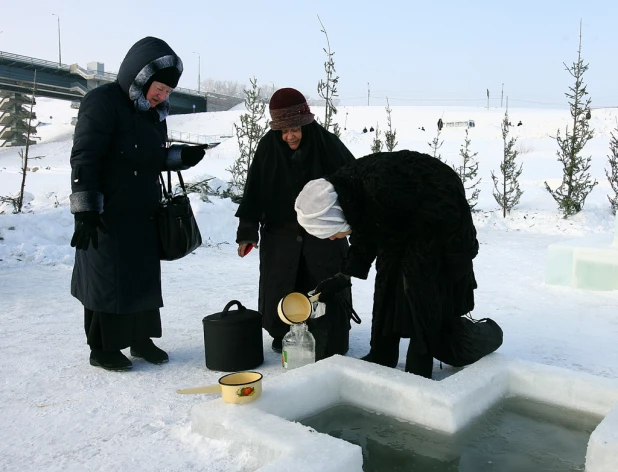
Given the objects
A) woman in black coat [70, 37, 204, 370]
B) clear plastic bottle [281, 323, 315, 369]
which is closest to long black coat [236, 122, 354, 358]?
clear plastic bottle [281, 323, 315, 369]

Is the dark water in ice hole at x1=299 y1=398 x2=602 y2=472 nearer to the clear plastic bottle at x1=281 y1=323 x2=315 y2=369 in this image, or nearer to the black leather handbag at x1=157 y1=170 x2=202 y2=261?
the clear plastic bottle at x1=281 y1=323 x2=315 y2=369

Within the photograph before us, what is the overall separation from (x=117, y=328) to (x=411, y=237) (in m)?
1.82

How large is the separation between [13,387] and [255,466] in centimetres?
172

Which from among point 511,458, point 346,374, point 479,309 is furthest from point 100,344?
point 479,309

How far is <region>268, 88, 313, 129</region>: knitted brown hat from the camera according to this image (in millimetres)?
3492

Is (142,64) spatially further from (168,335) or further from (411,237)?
(168,335)

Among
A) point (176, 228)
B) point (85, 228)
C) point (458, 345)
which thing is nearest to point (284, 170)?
point (176, 228)

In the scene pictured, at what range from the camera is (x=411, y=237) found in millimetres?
3018

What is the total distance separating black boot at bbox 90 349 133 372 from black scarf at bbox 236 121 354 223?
1.13 m

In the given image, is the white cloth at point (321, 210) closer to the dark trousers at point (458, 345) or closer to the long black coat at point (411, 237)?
the long black coat at point (411, 237)

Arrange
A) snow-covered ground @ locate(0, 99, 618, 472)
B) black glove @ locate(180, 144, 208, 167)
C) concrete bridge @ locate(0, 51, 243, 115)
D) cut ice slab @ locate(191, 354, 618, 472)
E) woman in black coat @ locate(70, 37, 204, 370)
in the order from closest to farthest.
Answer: cut ice slab @ locate(191, 354, 618, 472)
snow-covered ground @ locate(0, 99, 618, 472)
woman in black coat @ locate(70, 37, 204, 370)
black glove @ locate(180, 144, 208, 167)
concrete bridge @ locate(0, 51, 243, 115)

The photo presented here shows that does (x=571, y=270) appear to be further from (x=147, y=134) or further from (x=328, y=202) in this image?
(x=147, y=134)

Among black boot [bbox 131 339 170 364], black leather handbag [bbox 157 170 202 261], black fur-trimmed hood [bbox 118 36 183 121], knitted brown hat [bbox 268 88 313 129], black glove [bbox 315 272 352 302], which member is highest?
black fur-trimmed hood [bbox 118 36 183 121]

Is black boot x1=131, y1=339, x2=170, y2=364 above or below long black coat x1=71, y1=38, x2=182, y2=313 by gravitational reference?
below
